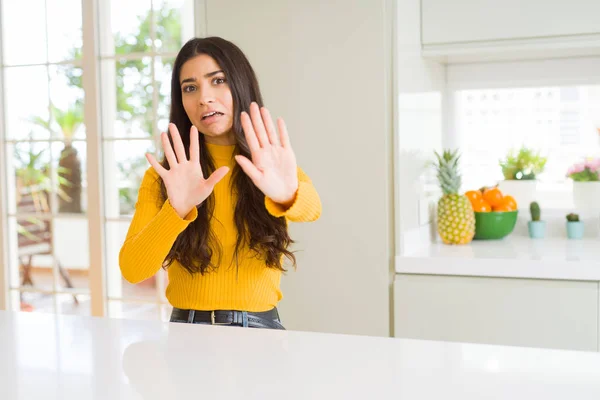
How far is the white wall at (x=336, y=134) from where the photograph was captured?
Result: 2.21m

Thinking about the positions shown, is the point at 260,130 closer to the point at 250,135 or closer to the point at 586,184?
the point at 250,135

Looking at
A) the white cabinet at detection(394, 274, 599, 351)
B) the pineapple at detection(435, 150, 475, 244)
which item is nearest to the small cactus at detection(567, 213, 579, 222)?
the pineapple at detection(435, 150, 475, 244)

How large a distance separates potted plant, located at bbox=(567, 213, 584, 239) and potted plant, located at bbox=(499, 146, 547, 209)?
0.21 meters

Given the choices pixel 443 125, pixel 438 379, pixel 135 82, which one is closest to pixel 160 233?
pixel 438 379

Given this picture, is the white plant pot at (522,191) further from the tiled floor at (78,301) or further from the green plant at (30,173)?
the green plant at (30,173)

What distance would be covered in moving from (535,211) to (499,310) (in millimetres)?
718

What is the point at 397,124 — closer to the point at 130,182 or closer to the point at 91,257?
the point at 91,257

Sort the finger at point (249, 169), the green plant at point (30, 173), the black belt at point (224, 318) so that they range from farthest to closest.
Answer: the green plant at point (30, 173)
the black belt at point (224, 318)
the finger at point (249, 169)

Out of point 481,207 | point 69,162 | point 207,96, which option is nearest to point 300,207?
point 207,96

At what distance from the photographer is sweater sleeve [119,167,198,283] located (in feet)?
4.50

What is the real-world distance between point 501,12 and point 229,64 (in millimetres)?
1177

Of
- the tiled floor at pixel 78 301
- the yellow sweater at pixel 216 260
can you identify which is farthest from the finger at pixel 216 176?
the tiled floor at pixel 78 301

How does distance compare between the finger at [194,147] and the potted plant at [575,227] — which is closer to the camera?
the finger at [194,147]

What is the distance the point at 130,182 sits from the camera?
7824mm
